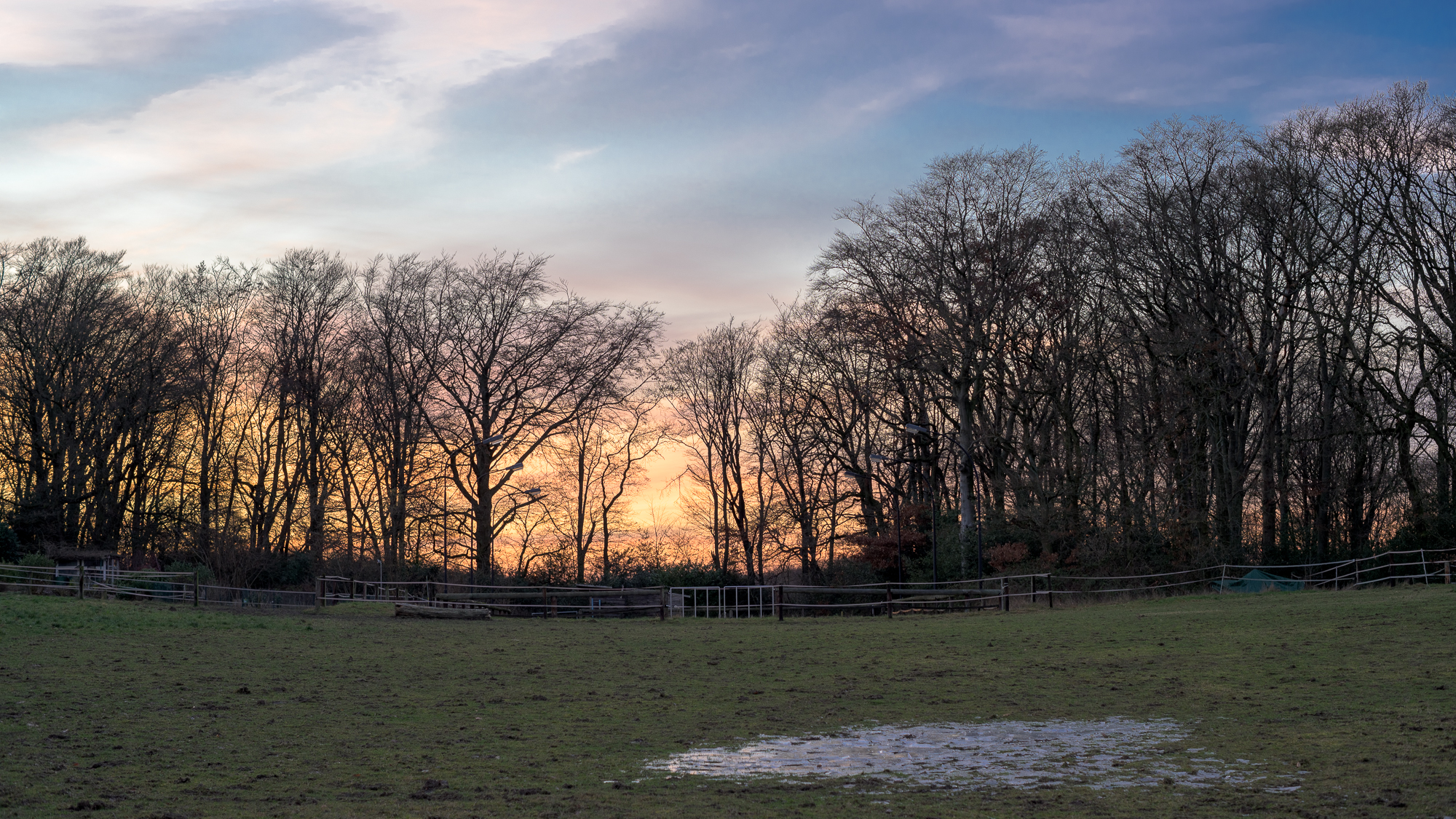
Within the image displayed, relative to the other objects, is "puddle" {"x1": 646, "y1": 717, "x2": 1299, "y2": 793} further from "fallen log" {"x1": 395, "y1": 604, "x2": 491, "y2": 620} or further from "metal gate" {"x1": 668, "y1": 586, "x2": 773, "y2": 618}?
"metal gate" {"x1": 668, "y1": 586, "x2": 773, "y2": 618}

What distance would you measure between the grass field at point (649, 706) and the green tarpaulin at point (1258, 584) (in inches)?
387

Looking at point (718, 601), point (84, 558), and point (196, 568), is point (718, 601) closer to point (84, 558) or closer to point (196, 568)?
point (196, 568)

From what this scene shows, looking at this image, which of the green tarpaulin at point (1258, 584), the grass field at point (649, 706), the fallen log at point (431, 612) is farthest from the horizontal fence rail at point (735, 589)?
the grass field at point (649, 706)

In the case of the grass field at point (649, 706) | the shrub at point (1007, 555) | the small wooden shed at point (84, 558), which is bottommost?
the grass field at point (649, 706)

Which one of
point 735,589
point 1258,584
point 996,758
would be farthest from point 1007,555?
point 996,758

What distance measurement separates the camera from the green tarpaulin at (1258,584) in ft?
119

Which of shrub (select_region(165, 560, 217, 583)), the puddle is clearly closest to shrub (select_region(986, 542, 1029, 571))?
shrub (select_region(165, 560, 217, 583))

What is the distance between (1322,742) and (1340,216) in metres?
34.7

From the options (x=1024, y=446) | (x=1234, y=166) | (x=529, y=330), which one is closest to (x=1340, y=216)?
(x=1234, y=166)

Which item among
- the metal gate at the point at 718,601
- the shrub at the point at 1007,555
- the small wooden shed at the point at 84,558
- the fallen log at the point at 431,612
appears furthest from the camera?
the small wooden shed at the point at 84,558

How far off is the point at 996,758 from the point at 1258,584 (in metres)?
30.4

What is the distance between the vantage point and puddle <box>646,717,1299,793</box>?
907 cm

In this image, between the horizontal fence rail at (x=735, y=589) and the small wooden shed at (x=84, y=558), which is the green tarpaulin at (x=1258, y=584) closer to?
the horizontal fence rail at (x=735, y=589)

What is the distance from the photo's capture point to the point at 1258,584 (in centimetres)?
3666
